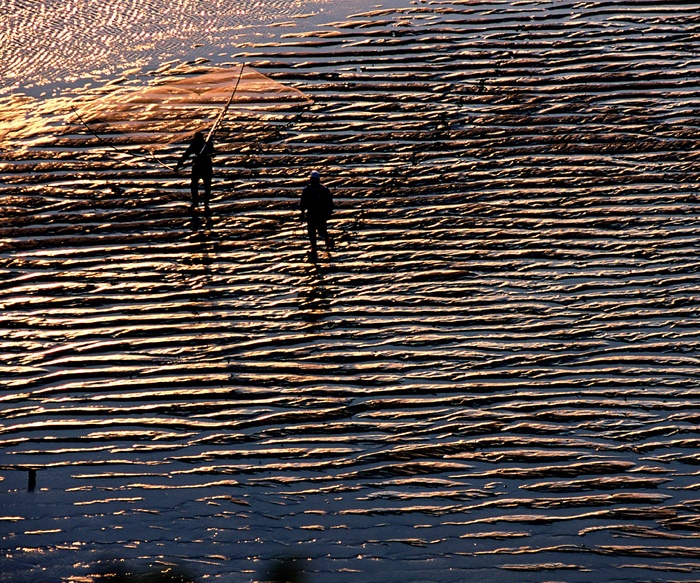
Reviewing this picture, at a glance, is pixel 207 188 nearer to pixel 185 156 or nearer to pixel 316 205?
pixel 185 156

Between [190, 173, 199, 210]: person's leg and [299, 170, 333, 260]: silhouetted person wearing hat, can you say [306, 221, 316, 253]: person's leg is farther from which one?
[190, 173, 199, 210]: person's leg

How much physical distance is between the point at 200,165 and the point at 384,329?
3.35 metres

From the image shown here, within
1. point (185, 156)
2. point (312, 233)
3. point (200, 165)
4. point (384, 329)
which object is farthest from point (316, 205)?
point (185, 156)

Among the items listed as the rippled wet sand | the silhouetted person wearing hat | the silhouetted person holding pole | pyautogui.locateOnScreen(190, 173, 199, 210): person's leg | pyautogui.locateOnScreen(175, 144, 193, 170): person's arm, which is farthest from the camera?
pyautogui.locateOnScreen(175, 144, 193, 170): person's arm

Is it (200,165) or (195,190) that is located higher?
(200,165)

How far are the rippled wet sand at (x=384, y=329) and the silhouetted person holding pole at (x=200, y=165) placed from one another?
28 centimetres

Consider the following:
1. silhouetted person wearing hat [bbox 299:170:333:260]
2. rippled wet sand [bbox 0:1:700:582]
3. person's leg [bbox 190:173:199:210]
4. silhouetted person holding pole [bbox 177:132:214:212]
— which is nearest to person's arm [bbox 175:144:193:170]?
silhouetted person holding pole [bbox 177:132:214:212]

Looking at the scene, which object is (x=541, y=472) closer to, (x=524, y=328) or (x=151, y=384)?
(x=524, y=328)

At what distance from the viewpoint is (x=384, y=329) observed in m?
11.4

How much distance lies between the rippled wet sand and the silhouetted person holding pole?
11.1 inches

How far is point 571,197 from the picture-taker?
1357cm

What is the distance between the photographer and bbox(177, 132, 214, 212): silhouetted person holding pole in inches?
514

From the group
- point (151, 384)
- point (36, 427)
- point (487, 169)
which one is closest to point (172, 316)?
point (151, 384)

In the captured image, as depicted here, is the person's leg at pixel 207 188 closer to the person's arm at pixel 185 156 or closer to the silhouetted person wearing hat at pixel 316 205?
the person's arm at pixel 185 156
